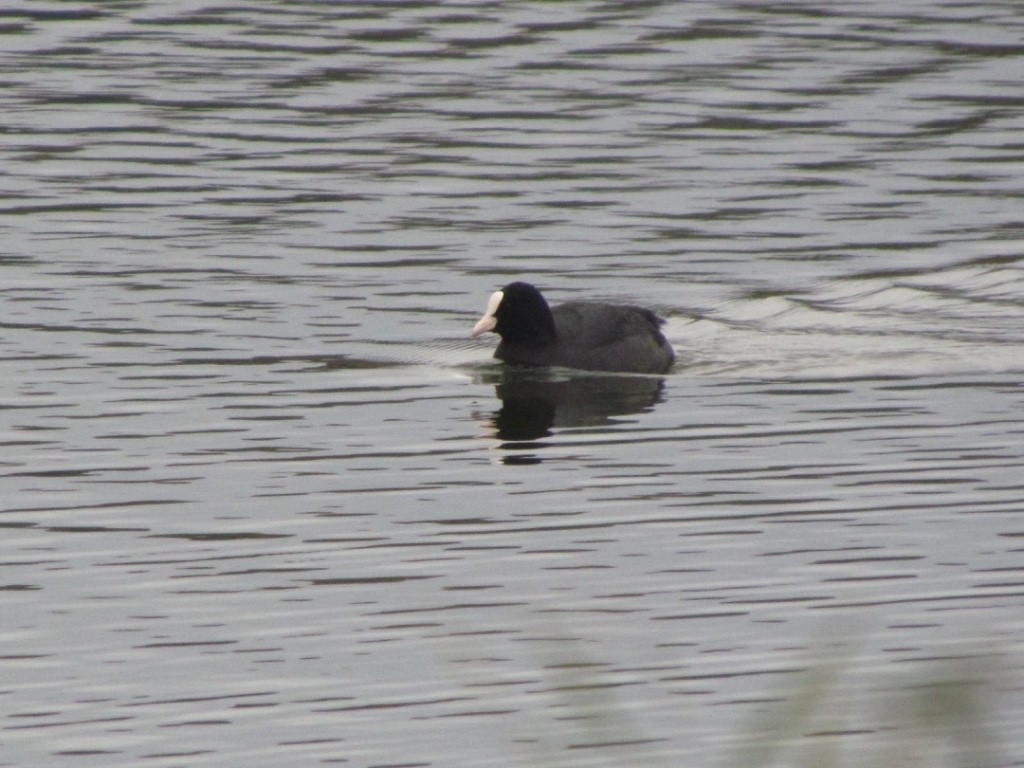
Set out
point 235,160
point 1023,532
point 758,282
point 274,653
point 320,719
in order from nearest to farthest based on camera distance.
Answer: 1. point 320,719
2. point 274,653
3. point 1023,532
4. point 758,282
5. point 235,160

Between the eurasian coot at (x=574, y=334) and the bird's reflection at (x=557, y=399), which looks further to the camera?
the eurasian coot at (x=574, y=334)

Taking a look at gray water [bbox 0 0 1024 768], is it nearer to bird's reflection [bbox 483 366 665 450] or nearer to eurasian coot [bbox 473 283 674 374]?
bird's reflection [bbox 483 366 665 450]

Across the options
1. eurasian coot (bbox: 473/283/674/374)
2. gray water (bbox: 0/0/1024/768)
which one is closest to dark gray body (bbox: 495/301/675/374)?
eurasian coot (bbox: 473/283/674/374)

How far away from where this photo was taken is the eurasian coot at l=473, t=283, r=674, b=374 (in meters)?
16.8

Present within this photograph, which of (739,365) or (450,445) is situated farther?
(739,365)

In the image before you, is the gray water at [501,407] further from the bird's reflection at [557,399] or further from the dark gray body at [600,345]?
the dark gray body at [600,345]

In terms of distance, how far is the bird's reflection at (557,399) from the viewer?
48.9 feet

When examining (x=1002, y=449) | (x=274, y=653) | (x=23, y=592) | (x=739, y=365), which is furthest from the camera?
(x=739, y=365)

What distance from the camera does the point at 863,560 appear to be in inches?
443

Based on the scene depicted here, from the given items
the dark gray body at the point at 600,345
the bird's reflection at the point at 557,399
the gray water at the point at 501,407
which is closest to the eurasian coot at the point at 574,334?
the dark gray body at the point at 600,345

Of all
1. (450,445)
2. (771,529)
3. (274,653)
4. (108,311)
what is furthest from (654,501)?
(108,311)

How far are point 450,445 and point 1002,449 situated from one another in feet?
10.8

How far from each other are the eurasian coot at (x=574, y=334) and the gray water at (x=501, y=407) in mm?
292

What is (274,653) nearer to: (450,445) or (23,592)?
(23,592)
